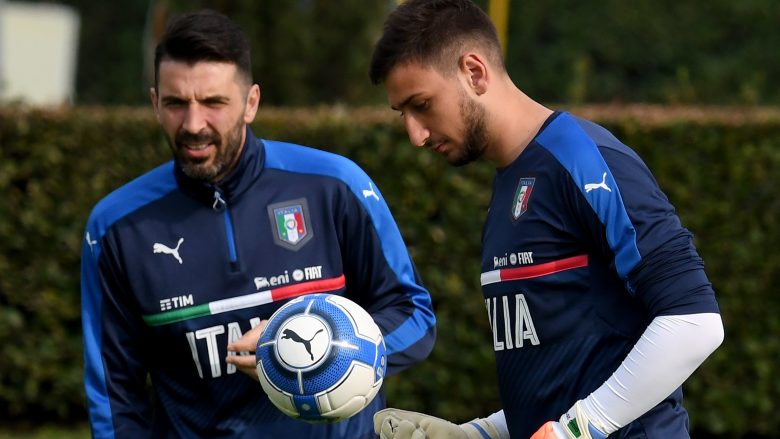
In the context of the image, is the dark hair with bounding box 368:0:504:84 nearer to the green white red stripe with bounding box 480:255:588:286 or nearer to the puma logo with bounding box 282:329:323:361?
the green white red stripe with bounding box 480:255:588:286

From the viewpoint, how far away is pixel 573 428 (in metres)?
3.13

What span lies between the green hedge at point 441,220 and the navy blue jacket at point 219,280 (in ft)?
12.2

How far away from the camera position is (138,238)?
13.8ft

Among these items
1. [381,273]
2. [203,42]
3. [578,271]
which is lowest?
[381,273]

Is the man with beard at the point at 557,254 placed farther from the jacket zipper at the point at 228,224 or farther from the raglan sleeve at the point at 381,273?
the jacket zipper at the point at 228,224

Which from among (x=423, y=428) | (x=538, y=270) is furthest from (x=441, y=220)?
(x=538, y=270)

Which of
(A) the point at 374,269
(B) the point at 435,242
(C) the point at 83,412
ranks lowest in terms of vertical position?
(C) the point at 83,412

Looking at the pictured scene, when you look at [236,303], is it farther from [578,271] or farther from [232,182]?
[578,271]

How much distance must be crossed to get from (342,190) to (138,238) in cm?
74

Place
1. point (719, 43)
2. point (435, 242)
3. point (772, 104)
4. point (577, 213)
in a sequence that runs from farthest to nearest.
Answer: point (719, 43), point (772, 104), point (435, 242), point (577, 213)

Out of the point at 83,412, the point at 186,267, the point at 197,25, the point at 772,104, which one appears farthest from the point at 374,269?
the point at 772,104

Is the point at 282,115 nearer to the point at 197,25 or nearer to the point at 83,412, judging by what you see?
the point at 83,412

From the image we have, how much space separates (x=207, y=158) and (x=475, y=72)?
1108 millimetres

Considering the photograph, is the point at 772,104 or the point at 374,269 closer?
the point at 374,269
